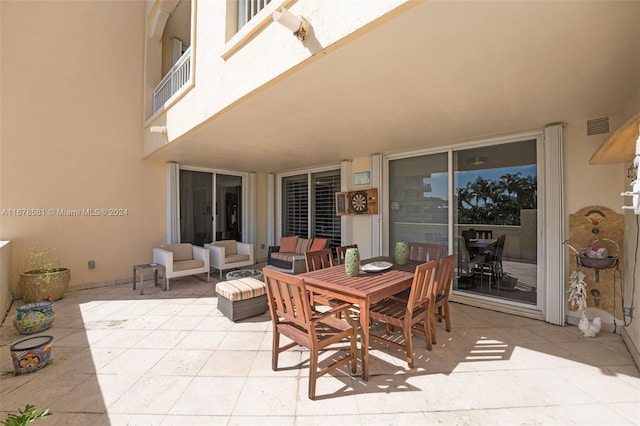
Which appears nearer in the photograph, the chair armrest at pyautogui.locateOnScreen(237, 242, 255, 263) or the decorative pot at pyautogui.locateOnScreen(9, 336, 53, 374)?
the decorative pot at pyautogui.locateOnScreen(9, 336, 53, 374)

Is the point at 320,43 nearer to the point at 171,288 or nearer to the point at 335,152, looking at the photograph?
the point at 335,152

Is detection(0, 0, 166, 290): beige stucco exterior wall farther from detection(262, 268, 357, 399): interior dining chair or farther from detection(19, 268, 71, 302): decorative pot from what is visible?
detection(262, 268, 357, 399): interior dining chair

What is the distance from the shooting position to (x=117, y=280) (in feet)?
16.8

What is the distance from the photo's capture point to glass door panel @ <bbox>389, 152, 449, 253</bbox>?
434 cm

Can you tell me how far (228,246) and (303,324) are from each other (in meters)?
4.38

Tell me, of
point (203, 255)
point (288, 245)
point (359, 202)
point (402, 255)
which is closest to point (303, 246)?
point (288, 245)

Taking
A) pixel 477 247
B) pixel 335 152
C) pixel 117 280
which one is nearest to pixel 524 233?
pixel 477 247

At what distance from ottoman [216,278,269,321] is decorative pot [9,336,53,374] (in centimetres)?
161

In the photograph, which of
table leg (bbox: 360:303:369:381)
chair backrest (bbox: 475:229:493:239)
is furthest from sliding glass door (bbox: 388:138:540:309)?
table leg (bbox: 360:303:369:381)

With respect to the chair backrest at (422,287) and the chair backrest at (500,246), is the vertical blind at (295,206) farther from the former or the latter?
the chair backrest at (422,287)

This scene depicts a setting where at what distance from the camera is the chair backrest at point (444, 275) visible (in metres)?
2.68

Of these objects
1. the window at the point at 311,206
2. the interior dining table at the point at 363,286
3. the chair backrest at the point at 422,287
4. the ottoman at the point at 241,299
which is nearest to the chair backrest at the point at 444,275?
the chair backrest at the point at 422,287

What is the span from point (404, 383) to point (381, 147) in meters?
3.50

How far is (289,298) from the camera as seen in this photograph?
208 cm
